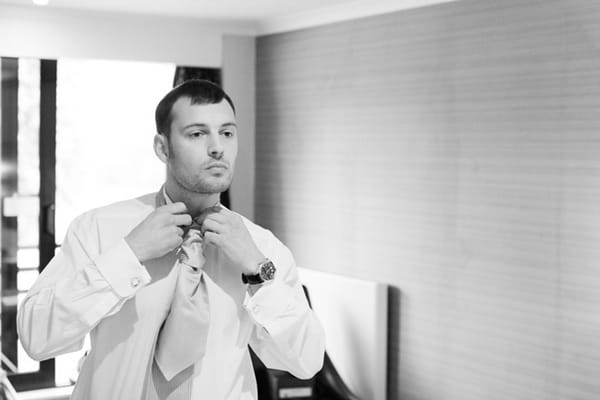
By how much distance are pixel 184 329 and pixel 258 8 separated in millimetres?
3511

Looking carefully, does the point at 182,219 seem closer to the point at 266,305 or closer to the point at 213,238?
the point at 213,238

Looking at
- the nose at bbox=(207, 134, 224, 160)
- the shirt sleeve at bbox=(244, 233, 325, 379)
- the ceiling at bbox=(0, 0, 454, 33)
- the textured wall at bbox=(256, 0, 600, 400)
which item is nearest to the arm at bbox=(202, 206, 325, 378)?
→ the shirt sleeve at bbox=(244, 233, 325, 379)

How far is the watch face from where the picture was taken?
1677 millimetres

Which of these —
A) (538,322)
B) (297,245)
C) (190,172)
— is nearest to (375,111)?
(297,245)

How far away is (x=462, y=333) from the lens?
3846mm

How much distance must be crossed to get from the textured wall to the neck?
75.7 inches

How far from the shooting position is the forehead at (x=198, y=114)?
5.48 feet

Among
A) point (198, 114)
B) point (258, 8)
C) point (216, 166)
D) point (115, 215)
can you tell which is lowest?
point (115, 215)

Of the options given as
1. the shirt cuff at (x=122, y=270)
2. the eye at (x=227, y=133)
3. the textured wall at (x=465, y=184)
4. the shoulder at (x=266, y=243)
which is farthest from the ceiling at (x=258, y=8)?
the shirt cuff at (x=122, y=270)

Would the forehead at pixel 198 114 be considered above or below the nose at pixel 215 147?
above

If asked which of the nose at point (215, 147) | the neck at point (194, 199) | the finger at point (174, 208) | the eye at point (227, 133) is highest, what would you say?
the eye at point (227, 133)

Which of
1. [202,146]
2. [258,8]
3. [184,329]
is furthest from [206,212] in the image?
[258,8]

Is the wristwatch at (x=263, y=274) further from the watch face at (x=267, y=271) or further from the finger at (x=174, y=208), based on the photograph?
the finger at (x=174, y=208)

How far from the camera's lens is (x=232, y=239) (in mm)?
1673
